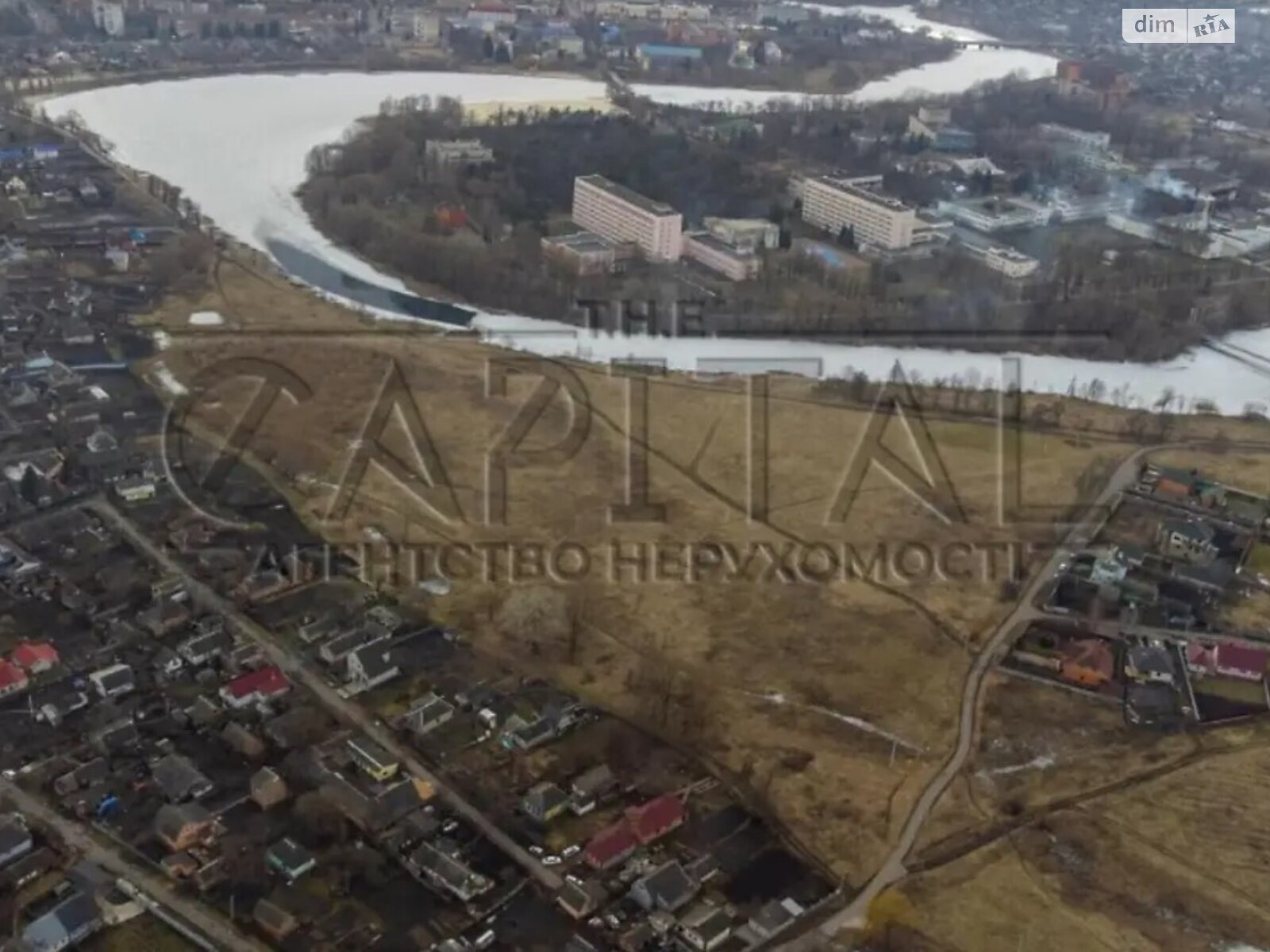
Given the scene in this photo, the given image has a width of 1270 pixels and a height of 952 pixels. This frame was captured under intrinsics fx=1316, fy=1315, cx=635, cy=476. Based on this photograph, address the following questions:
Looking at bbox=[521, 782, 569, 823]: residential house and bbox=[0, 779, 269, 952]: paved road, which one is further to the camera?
bbox=[521, 782, 569, 823]: residential house

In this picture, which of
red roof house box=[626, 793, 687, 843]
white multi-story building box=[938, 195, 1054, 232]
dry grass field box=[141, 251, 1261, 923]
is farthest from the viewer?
white multi-story building box=[938, 195, 1054, 232]

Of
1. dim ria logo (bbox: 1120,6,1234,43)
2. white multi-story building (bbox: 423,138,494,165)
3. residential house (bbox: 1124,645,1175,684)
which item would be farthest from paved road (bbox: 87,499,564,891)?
white multi-story building (bbox: 423,138,494,165)

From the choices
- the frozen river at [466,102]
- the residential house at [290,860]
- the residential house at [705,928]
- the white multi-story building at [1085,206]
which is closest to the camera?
the residential house at [705,928]

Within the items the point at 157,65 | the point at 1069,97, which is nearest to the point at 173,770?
the point at 157,65

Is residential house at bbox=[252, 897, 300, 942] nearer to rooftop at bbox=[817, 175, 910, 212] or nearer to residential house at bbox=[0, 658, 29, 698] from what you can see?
residential house at bbox=[0, 658, 29, 698]

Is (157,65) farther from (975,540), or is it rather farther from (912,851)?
(912,851)

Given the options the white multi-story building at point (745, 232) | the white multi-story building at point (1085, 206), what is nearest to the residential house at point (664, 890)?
the white multi-story building at point (745, 232)

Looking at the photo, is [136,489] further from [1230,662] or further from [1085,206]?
[1085,206]

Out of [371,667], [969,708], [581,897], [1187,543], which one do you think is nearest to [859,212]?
[1187,543]

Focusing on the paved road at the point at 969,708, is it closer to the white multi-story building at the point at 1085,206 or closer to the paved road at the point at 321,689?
the paved road at the point at 321,689
